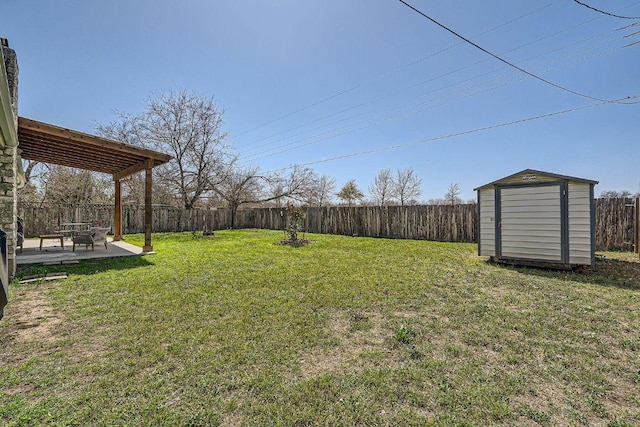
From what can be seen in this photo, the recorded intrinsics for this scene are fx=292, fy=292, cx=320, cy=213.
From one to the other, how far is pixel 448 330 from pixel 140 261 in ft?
21.0

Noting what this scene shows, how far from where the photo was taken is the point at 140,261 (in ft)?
21.3

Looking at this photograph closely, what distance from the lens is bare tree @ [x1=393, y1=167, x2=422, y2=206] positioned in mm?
25403

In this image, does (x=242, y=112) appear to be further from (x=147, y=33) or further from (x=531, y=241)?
(x=531, y=241)

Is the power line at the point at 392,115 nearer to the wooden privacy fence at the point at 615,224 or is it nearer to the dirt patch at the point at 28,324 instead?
the wooden privacy fence at the point at 615,224

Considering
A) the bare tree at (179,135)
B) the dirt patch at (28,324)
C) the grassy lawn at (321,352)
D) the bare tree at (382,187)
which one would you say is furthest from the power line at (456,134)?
the dirt patch at (28,324)

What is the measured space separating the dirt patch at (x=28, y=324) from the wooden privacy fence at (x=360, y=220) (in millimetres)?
9365

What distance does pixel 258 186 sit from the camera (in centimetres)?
1848

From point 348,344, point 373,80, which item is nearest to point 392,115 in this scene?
point 373,80

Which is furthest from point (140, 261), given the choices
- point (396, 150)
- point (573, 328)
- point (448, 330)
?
point (396, 150)

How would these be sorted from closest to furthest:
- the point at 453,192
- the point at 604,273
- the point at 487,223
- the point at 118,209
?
the point at 604,273
the point at 487,223
the point at 118,209
the point at 453,192

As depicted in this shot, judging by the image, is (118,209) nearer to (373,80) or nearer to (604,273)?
(373,80)

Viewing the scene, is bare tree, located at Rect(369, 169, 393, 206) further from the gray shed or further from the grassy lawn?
the grassy lawn

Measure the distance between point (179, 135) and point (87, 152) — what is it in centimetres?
870

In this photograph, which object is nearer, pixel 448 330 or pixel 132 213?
pixel 448 330
